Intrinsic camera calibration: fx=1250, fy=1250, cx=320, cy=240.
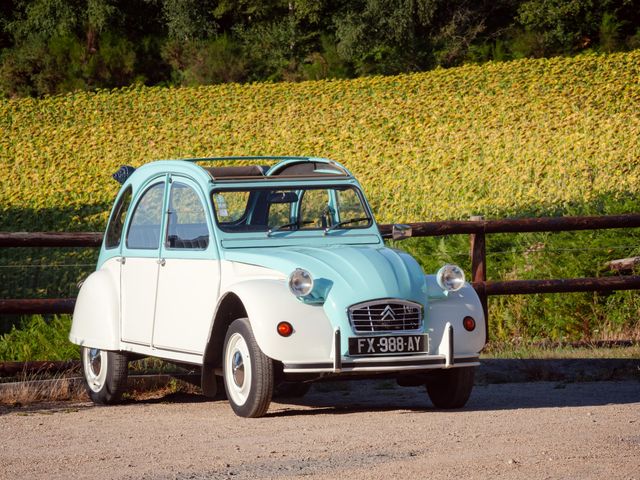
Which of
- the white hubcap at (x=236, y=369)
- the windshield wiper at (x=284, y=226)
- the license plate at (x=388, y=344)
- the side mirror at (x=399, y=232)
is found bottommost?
the white hubcap at (x=236, y=369)

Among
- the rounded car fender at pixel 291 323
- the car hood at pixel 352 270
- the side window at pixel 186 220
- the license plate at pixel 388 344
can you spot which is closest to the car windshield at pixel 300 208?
the side window at pixel 186 220

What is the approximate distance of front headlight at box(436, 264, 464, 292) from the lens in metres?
8.77

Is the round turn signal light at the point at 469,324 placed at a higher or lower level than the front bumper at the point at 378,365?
higher

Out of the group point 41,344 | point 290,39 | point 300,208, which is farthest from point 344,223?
point 290,39

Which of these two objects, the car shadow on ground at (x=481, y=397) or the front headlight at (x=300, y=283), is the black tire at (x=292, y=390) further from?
the front headlight at (x=300, y=283)

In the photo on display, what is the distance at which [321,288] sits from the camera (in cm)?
831

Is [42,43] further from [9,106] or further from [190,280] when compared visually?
[190,280]

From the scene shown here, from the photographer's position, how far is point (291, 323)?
8195 millimetres

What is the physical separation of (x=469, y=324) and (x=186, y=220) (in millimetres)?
2380

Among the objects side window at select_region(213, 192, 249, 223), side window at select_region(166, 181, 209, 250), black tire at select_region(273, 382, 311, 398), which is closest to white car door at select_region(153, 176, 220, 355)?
side window at select_region(166, 181, 209, 250)

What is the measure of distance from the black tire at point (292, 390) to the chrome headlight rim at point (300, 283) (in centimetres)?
218

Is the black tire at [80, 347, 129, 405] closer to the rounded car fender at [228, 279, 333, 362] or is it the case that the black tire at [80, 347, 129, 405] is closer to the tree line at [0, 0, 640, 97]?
the rounded car fender at [228, 279, 333, 362]

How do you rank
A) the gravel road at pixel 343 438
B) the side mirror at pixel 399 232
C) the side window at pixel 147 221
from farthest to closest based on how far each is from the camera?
the side window at pixel 147 221 → the side mirror at pixel 399 232 → the gravel road at pixel 343 438

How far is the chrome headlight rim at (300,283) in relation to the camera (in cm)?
820
